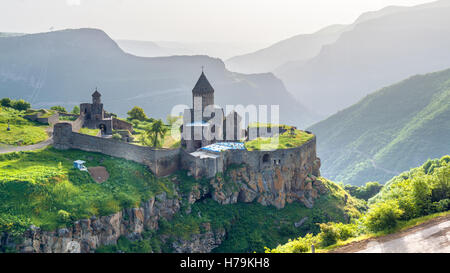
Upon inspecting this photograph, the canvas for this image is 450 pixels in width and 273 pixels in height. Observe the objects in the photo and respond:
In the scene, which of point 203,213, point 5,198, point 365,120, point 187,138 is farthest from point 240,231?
point 365,120

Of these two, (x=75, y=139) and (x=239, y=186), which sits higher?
(x=75, y=139)

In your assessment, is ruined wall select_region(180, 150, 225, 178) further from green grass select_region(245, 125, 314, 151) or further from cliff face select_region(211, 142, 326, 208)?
green grass select_region(245, 125, 314, 151)

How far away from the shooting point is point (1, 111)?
49.9m

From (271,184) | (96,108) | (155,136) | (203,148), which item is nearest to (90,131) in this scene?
(96,108)

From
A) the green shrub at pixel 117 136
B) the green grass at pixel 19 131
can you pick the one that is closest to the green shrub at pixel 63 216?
the green grass at pixel 19 131

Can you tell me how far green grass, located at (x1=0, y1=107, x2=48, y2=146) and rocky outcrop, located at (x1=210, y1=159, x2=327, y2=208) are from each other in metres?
18.7

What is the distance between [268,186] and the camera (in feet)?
142

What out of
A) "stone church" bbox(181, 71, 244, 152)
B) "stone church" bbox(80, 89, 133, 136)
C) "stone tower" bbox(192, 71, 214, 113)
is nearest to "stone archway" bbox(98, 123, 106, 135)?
"stone church" bbox(80, 89, 133, 136)

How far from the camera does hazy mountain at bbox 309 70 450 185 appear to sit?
9269cm

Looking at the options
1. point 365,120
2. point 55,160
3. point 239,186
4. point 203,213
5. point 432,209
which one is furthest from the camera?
point 365,120
